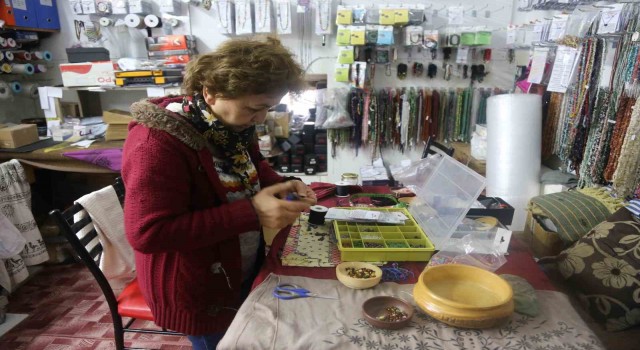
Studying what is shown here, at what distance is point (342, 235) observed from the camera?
4.46ft

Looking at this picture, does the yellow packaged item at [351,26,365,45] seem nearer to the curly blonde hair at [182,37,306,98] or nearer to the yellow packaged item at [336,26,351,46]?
the yellow packaged item at [336,26,351,46]

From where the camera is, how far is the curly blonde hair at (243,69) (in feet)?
3.12

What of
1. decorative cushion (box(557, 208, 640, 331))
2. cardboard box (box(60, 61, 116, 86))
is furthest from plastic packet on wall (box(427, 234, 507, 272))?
cardboard box (box(60, 61, 116, 86))

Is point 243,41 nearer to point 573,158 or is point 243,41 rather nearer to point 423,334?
point 423,334

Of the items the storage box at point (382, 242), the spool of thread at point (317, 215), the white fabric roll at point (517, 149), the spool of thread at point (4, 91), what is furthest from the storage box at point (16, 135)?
the white fabric roll at point (517, 149)

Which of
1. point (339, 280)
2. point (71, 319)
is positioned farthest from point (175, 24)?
point (339, 280)

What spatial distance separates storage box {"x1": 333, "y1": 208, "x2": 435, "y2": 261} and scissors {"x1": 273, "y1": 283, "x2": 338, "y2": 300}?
209 mm

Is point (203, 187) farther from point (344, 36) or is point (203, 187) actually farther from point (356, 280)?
point (344, 36)

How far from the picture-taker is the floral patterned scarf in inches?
40.2

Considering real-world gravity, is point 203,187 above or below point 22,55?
below

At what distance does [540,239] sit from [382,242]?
1.06m

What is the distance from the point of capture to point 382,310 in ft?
3.24

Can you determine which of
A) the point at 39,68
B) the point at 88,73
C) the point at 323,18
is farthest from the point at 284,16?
the point at 39,68

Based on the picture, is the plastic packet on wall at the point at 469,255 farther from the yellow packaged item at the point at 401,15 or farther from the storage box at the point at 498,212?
the yellow packaged item at the point at 401,15
